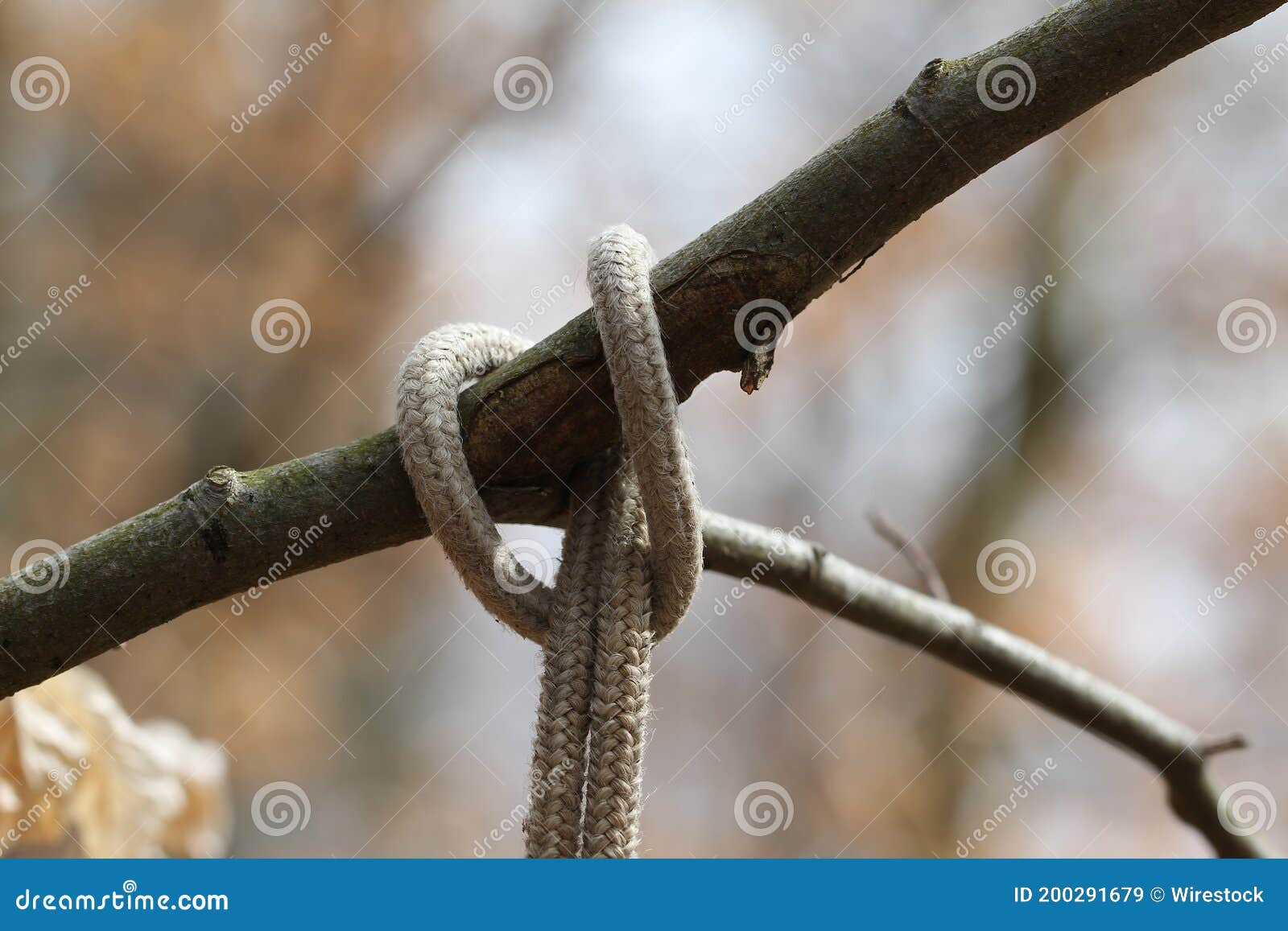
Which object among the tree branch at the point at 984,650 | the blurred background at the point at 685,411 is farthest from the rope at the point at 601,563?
the blurred background at the point at 685,411

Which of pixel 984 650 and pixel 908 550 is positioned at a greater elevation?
pixel 908 550

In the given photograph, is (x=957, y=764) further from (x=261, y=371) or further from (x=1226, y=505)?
(x=261, y=371)

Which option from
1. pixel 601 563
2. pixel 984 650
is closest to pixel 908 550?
pixel 984 650

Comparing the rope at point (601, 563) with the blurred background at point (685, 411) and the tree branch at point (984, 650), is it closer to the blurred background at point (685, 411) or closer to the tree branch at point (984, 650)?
the tree branch at point (984, 650)

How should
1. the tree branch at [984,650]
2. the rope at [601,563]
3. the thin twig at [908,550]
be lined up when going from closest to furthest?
the rope at [601,563] → the tree branch at [984,650] → the thin twig at [908,550]

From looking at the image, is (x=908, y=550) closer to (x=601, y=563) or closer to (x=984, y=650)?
(x=984, y=650)

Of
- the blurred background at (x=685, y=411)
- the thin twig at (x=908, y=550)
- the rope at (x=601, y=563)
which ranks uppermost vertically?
the blurred background at (x=685, y=411)

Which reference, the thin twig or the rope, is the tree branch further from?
the rope

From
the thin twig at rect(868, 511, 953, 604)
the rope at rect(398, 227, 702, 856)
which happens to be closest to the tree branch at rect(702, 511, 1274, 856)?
the thin twig at rect(868, 511, 953, 604)
